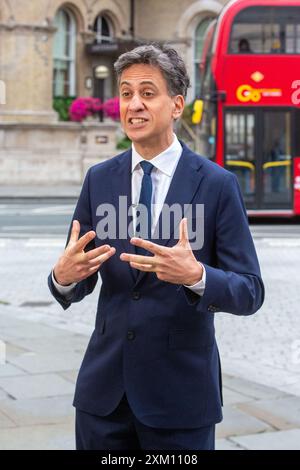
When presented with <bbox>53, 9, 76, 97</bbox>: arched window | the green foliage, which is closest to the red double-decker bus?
the green foliage

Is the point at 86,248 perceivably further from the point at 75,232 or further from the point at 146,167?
the point at 146,167

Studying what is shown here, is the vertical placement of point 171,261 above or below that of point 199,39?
below

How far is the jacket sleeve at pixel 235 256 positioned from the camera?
119 inches

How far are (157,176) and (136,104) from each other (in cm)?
27

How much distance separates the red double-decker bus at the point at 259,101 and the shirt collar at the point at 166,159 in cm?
1664

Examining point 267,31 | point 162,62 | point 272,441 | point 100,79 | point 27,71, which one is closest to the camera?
point 162,62

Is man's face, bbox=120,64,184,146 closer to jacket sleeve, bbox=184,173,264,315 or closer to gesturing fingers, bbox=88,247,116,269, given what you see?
jacket sleeve, bbox=184,173,264,315

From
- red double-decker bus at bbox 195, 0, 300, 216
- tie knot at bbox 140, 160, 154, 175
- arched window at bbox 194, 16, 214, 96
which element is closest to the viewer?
tie knot at bbox 140, 160, 154, 175

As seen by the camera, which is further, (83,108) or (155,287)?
(83,108)

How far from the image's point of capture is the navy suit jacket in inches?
121

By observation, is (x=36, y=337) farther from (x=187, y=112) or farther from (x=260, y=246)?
(x=187, y=112)

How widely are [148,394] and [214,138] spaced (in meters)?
17.3

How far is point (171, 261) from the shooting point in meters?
2.82

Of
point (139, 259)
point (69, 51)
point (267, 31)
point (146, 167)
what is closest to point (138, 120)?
point (146, 167)
